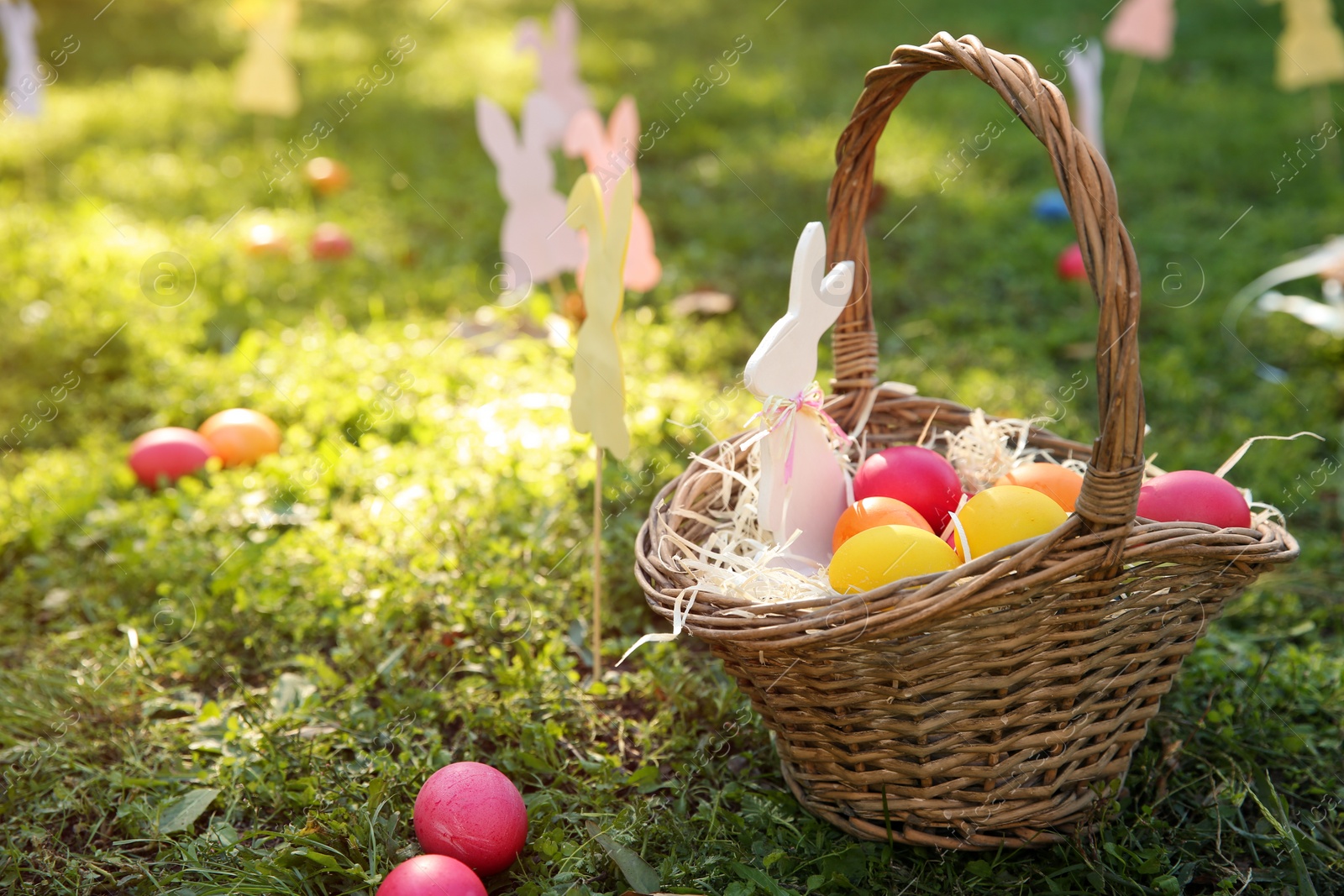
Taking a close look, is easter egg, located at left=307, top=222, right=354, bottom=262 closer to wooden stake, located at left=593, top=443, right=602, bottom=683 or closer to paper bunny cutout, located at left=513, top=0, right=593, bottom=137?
paper bunny cutout, located at left=513, top=0, right=593, bottom=137

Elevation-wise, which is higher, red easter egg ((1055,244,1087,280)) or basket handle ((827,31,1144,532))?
basket handle ((827,31,1144,532))

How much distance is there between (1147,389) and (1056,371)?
27 centimetres

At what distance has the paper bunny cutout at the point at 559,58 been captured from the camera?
325cm

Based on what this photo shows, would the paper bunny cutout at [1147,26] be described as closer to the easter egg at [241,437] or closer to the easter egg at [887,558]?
the easter egg at [887,558]

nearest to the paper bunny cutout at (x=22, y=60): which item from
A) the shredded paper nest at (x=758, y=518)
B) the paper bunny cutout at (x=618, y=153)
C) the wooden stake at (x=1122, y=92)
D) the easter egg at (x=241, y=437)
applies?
the easter egg at (x=241, y=437)

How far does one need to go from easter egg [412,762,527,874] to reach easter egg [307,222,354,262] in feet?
9.04

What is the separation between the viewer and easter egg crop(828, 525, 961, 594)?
1.48 meters

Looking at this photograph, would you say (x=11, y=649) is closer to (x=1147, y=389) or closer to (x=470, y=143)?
(x=1147, y=389)

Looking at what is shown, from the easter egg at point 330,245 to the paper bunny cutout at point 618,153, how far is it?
4.96 ft

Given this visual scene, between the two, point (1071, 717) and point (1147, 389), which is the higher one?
point (1071, 717)

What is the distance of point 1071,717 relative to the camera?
1.46 meters

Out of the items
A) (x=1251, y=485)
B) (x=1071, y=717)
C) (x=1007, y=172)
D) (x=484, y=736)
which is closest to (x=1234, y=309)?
(x=1251, y=485)

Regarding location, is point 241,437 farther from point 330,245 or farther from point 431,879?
point 431,879

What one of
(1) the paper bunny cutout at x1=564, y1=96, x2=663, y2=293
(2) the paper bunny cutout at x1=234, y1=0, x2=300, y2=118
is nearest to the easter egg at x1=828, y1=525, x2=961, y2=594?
(1) the paper bunny cutout at x1=564, y1=96, x2=663, y2=293
